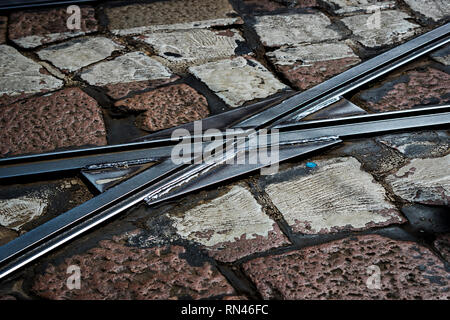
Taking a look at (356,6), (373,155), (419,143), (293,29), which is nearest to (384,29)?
(356,6)

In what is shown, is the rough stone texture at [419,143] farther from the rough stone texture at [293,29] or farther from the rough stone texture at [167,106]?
the rough stone texture at [293,29]

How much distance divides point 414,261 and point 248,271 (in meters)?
0.47

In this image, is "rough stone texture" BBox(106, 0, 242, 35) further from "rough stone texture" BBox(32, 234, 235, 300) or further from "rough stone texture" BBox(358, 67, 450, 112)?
"rough stone texture" BBox(32, 234, 235, 300)

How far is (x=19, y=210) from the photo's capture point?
6.47ft

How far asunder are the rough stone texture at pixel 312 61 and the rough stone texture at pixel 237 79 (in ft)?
0.28

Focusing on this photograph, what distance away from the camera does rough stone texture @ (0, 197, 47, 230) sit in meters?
1.92

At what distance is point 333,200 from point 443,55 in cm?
128

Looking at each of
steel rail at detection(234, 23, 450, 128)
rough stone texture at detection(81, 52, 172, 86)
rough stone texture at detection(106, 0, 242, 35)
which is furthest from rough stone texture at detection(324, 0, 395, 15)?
rough stone texture at detection(81, 52, 172, 86)

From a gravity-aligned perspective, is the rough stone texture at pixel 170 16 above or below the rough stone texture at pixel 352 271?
above

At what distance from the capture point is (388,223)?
186cm

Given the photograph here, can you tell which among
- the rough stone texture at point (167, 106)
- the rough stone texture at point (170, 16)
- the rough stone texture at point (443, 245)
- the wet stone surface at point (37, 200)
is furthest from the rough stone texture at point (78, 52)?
the rough stone texture at point (443, 245)

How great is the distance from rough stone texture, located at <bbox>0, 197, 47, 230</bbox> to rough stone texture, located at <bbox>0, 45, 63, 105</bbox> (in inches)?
27.4

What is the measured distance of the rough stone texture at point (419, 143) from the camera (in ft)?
7.22

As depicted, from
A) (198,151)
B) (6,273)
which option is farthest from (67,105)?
(6,273)
